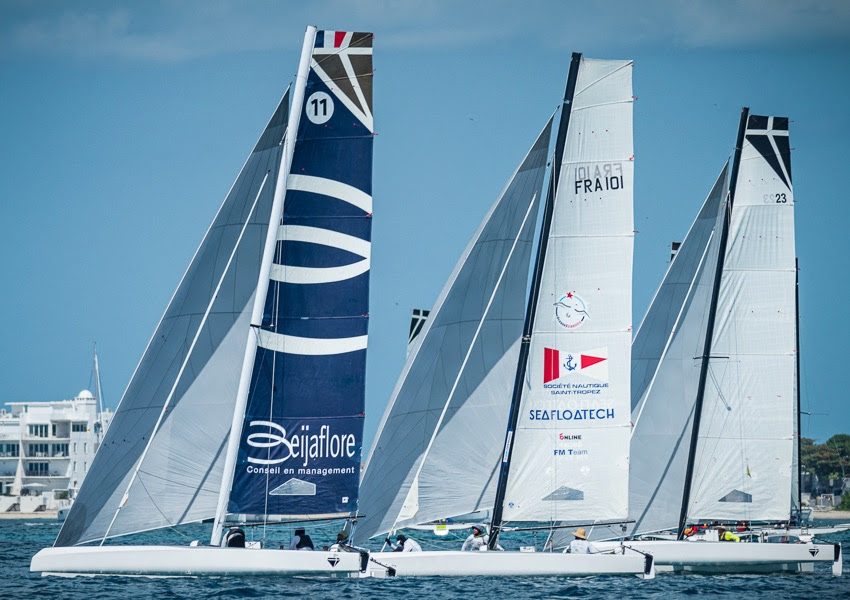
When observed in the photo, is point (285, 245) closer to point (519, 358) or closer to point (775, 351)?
point (519, 358)

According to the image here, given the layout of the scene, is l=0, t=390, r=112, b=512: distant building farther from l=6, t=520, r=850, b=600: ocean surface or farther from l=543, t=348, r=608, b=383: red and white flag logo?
l=543, t=348, r=608, b=383: red and white flag logo

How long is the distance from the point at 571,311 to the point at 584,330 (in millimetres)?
480

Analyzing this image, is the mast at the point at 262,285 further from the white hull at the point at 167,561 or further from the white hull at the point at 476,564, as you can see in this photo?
the white hull at the point at 476,564

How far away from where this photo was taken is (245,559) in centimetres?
2483

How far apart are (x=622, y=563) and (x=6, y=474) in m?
102

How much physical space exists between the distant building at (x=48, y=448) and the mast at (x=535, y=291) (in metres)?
92.8

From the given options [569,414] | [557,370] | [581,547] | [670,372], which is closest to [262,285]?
[557,370]

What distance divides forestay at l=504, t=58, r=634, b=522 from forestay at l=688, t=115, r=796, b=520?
6974 millimetres

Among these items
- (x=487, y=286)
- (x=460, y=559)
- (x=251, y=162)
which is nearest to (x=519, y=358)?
(x=487, y=286)

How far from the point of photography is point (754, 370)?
34844 millimetres

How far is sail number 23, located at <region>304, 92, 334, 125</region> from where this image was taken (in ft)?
87.6

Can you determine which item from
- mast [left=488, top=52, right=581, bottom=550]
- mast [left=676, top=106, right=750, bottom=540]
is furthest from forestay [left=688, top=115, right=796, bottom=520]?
mast [left=488, top=52, right=581, bottom=550]

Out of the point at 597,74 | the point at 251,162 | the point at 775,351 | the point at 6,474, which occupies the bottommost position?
the point at 6,474

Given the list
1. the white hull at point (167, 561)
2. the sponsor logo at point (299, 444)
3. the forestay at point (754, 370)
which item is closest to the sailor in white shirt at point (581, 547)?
the sponsor logo at point (299, 444)
